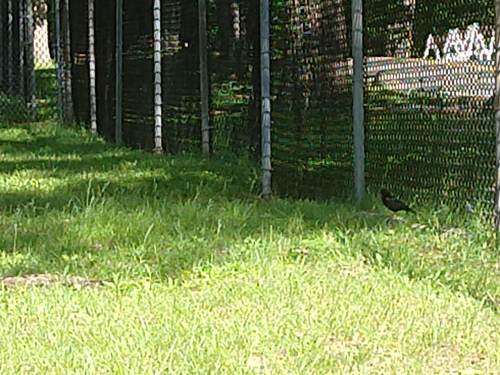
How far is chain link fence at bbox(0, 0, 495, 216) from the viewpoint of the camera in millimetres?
6477

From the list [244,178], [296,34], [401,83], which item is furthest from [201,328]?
[244,178]

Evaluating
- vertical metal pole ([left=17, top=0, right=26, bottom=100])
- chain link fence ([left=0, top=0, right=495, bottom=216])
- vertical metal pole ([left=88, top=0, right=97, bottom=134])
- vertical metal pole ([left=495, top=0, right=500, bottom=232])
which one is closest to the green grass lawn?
vertical metal pole ([left=495, top=0, right=500, bottom=232])

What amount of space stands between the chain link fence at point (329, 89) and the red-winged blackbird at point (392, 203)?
30cm

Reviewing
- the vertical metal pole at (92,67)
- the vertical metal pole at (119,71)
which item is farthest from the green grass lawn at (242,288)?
the vertical metal pole at (92,67)

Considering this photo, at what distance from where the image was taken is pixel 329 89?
7.75 meters

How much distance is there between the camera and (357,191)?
7.32 meters

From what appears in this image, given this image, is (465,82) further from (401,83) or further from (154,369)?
(154,369)

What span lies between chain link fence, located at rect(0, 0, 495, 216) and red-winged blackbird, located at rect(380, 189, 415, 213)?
298mm

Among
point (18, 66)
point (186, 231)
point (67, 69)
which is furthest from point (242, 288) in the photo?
point (18, 66)

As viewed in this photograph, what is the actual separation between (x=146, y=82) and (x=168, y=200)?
451 centimetres

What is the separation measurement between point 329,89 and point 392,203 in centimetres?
138

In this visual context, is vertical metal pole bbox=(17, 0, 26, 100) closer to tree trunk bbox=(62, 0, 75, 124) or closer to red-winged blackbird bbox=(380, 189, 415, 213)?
tree trunk bbox=(62, 0, 75, 124)

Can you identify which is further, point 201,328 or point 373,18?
point 373,18

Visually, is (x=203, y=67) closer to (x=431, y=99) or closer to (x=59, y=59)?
(x=431, y=99)
